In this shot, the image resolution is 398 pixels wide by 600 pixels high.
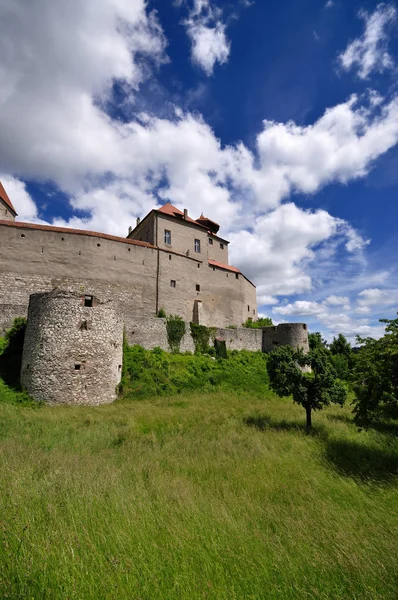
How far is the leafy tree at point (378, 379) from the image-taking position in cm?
835

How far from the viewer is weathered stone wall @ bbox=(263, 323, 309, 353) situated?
28.9 metres

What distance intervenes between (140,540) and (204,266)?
3039cm

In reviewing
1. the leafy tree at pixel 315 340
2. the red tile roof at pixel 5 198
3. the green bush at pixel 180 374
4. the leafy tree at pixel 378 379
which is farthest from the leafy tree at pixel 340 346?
the red tile roof at pixel 5 198

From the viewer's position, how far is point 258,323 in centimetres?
3781

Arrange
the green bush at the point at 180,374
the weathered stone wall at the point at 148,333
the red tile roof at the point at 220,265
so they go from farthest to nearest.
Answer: the red tile roof at the point at 220,265
the weathered stone wall at the point at 148,333
the green bush at the point at 180,374

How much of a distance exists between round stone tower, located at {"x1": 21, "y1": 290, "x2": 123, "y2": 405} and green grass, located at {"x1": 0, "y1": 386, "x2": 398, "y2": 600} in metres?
4.55

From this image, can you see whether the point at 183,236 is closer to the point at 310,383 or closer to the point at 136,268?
the point at 136,268

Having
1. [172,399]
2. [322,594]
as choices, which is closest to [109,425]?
[172,399]

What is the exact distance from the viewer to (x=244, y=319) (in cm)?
3678

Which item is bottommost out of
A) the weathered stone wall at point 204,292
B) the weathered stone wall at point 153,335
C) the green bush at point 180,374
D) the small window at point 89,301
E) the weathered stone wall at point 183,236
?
the green bush at point 180,374

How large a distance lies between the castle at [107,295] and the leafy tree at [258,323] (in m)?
0.94

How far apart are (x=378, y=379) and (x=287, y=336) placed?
2110 cm

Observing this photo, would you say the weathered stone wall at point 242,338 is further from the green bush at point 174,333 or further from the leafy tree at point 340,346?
the leafy tree at point 340,346

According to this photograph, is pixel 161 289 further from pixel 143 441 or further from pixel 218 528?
pixel 218 528
